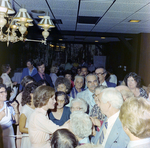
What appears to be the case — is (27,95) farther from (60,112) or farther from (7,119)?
(60,112)

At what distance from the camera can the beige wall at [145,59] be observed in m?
6.32

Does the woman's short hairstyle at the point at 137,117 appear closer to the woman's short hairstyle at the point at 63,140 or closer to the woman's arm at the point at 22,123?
the woman's short hairstyle at the point at 63,140

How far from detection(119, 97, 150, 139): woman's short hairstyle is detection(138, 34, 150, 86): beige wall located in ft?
18.1

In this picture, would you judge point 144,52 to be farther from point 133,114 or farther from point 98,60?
point 133,114

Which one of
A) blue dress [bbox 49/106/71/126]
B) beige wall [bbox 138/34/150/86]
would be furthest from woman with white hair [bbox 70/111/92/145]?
beige wall [bbox 138/34/150/86]

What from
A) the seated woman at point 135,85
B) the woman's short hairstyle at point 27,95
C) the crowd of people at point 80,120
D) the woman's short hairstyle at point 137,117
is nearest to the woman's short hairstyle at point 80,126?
the crowd of people at point 80,120

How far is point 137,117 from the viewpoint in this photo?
3.66ft

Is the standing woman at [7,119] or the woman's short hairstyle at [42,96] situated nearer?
the woman's short hairstyle at [42,96]

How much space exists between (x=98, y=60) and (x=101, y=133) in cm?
952

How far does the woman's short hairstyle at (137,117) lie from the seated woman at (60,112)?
115 centimetres

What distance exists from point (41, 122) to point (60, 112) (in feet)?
2.05

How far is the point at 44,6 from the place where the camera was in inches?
134

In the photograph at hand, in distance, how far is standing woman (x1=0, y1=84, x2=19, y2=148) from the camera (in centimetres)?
218

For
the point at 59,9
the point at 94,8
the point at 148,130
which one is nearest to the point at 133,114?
the point at 148,130
